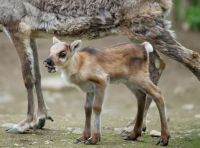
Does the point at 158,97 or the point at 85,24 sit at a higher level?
the point at 85,24

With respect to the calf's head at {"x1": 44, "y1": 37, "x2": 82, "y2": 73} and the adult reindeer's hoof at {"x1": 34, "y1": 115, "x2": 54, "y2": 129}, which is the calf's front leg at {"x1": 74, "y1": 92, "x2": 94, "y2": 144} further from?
the adult reindeer's hoof at {"x1": 34, "y1": 115, "x2": 54, "y2": 129}

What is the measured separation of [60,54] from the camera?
833cm

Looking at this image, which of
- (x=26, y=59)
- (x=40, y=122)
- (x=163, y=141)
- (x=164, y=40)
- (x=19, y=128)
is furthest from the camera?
(x=40, y=122)

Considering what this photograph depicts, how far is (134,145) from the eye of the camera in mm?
8641

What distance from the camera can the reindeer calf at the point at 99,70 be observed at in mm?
8320

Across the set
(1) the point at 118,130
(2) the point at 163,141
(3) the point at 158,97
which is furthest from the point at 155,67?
(2) the point at 163,141

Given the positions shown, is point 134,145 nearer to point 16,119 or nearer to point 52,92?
point 16,119

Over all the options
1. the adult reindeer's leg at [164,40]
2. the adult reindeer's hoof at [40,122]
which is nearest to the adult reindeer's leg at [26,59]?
the adult reindeer's hoof at [40,122]

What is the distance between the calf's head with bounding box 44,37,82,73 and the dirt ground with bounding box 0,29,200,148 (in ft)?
3.48

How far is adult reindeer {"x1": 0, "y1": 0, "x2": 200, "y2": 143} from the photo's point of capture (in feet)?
30.5

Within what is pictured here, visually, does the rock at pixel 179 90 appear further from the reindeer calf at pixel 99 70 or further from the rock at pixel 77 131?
the reindeer calf at pixel 99 70

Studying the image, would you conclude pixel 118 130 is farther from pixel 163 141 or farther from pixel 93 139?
pixel 93 139

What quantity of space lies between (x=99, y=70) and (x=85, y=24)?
1591mm

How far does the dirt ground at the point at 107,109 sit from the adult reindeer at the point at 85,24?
635mm
